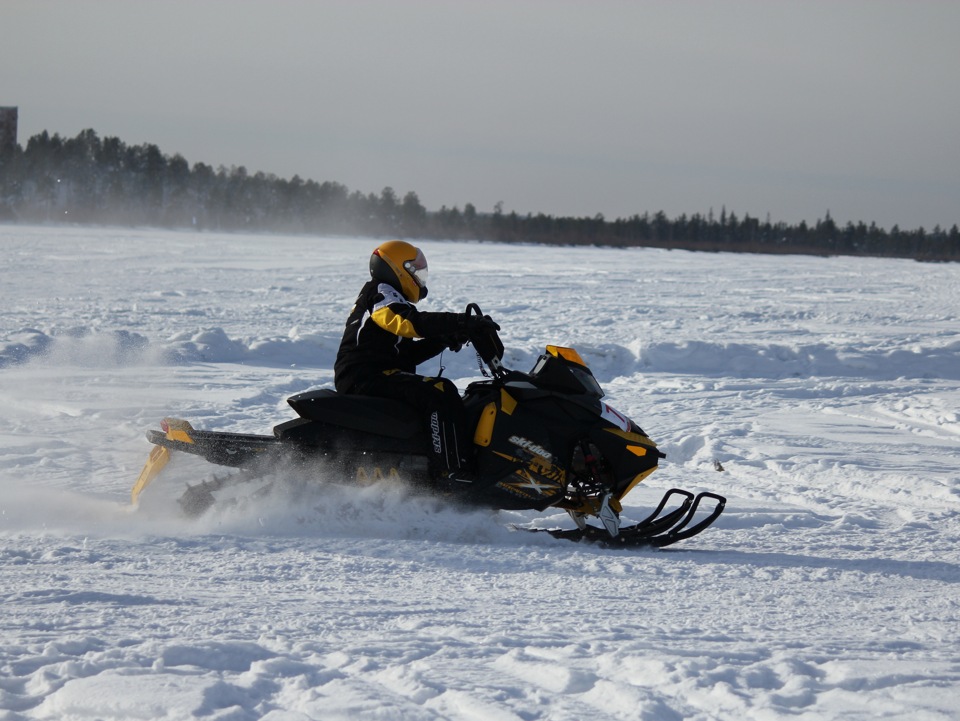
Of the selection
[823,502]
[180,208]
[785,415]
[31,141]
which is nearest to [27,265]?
[785,415]

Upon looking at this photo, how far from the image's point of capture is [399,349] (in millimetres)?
4832

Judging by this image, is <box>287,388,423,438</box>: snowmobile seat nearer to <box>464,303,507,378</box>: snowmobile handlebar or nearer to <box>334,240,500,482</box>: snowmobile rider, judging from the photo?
<box>334,240,500,482</box>: snowmobile rider

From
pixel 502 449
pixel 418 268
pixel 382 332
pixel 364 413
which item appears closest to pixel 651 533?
pixel 502 449

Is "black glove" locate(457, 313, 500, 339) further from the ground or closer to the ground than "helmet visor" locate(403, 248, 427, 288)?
closer to the ground

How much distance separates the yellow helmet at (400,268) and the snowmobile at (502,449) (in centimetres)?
36

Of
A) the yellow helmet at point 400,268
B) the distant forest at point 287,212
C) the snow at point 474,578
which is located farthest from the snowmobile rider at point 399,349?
the distant forest at point 287,212

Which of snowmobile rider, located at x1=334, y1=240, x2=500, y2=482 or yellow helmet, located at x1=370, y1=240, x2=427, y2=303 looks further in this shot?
yellow helmet, located at x1=370, y1=240, x2=427, y2=303

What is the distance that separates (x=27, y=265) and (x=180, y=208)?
61257 mm

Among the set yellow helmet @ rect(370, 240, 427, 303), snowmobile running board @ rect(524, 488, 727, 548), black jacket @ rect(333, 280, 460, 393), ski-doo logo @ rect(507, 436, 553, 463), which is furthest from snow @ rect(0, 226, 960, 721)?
yellow helmet @ rect(370, 240, 427, 303)

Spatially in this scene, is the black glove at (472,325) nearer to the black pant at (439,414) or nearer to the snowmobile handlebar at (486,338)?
the snowmobile handlebar at (486,338)

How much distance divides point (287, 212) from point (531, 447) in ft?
271

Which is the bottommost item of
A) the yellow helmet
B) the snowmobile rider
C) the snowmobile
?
the snowmobile

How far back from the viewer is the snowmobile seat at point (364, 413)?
456 centimetres

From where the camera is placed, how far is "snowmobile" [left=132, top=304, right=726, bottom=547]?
451 centimetres
